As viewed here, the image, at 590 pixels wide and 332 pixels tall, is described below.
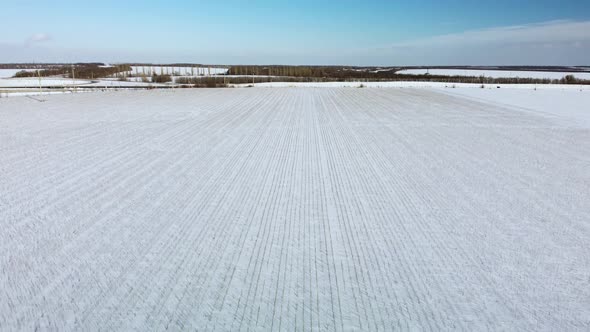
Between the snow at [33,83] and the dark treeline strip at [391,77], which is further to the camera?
the dark treeline strip at [391,77]

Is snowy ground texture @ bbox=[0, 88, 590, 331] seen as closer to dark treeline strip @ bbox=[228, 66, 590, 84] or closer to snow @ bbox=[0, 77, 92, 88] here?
snow @ bbox=[0, 77, 92, 88]

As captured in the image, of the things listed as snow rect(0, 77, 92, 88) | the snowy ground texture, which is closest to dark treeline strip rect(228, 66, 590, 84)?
snow rect(0, 77, 92, 88)

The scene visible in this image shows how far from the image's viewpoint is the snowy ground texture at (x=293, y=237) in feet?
9.87

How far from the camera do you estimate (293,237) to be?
168 inches

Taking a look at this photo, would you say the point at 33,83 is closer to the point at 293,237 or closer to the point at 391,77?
the point at 391,77

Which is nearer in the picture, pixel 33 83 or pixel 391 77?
pixel 33 83

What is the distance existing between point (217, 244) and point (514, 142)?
7.82 metres

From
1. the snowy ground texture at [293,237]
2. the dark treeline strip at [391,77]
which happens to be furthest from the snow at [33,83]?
the snowy ground texture at [293,237]

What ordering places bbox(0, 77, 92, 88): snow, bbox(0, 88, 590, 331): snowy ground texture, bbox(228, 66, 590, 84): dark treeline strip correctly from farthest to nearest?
bbox(228, 66, 590, 84): dark treeline strip
bbox(0, 77, 92, 88): snow
bbox(0, 88, 590, 331): snowy ground texture

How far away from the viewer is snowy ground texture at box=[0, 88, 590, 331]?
3.01m

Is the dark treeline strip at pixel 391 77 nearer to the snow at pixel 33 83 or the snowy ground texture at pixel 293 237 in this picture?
the snow at pixel 33 83

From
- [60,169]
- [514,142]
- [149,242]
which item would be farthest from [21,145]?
[514,142]

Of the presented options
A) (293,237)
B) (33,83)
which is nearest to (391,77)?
(33,83)

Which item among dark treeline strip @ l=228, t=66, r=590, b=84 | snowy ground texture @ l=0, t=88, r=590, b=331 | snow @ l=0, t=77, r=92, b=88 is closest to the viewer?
snowy ground texture @ l=0, t=88, r=590, b=331
